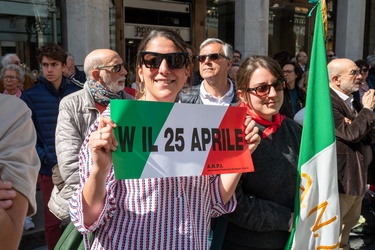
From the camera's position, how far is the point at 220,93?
415 centimetres

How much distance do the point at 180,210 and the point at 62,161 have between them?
4.38 ft

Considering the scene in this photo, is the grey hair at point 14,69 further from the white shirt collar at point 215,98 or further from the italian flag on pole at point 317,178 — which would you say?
the italian flag on pole at point 317,178

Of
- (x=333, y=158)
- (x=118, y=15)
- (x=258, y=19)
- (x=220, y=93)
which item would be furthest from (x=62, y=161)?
(x=258, y=19)

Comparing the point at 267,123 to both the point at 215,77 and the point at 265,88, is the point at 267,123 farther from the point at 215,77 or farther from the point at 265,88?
the point at 215,77

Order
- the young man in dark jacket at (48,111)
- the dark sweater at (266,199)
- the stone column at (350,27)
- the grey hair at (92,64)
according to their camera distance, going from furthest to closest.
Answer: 1. the stone column at (350,27)
2. the young man in dark jacket at (48,111)
3. the grey hair at (92,64)
4. the dark sweater at (266,199)

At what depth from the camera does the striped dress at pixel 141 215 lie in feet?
4.97

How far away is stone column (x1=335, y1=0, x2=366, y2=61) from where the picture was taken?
1231 centimetres

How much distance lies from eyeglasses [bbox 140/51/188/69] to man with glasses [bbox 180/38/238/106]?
2280mm

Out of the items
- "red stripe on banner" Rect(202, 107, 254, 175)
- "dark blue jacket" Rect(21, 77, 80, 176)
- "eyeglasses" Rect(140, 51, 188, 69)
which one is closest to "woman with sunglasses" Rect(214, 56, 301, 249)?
"red stripe on banner" Rect(202, 107, 254, 175)

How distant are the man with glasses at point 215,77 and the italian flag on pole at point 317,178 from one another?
1.72 metres

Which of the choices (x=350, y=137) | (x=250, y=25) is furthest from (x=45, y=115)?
(x=250, y=25)

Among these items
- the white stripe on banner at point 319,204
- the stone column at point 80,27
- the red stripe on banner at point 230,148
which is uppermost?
the stone column at point 80,27

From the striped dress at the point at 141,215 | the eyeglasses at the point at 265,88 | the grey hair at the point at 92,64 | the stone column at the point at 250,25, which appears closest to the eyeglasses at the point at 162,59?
the striped dress at the point at 141,215

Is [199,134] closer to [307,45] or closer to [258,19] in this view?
[258,19]
